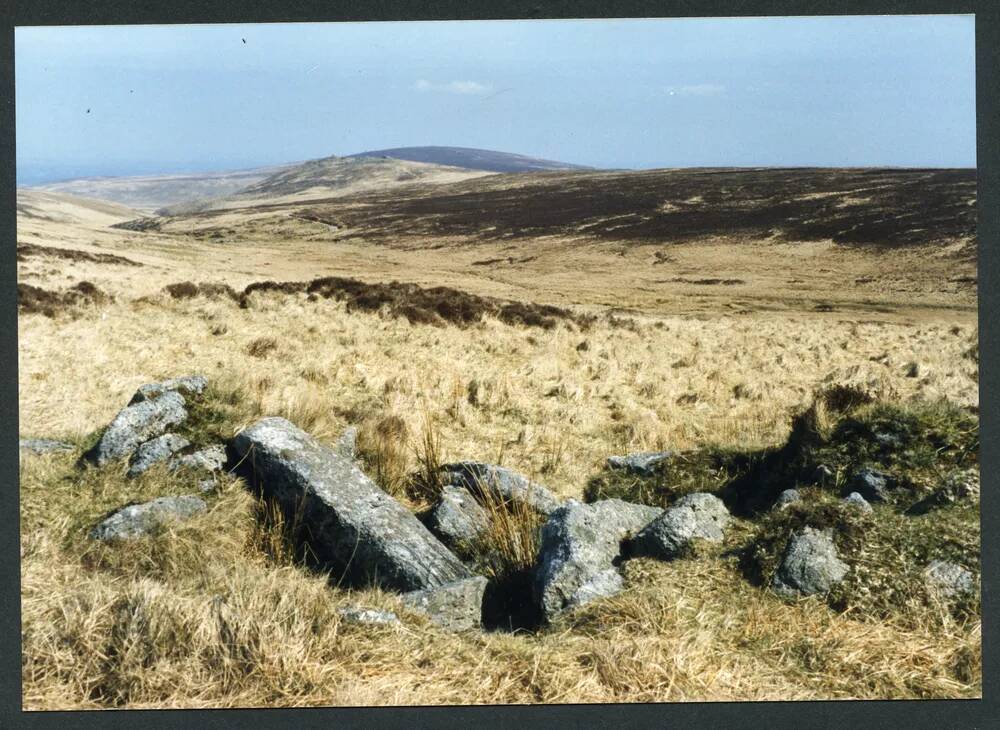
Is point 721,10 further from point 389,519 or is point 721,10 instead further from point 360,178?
point 360,178

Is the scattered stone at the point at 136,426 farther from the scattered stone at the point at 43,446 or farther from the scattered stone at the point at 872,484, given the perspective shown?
the scattered stone at the point at 872,484

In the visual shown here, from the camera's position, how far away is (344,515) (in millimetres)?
6043

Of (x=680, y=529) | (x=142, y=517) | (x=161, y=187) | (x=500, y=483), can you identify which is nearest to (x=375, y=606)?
(x=142, y=517)

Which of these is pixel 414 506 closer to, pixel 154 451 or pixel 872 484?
pixel 154 451

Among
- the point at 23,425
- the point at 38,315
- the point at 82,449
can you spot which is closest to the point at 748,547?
the point at 82,449

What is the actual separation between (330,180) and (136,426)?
10117cm

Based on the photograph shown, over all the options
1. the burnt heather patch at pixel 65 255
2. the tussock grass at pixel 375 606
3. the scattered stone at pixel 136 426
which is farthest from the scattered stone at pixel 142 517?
the burnt heather patch at pixel 65 255

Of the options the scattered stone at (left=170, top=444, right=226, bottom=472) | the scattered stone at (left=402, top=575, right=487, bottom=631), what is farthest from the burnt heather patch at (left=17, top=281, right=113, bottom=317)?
the scattered stone at (left=402, top=575, right=487, bottom=631)

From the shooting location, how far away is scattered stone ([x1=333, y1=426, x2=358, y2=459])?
7.76 metres

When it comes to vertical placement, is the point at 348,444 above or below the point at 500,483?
above

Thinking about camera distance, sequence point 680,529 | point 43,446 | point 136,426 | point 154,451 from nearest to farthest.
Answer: point 680,529 → point 154,451 → point 136,426 → point 43,446

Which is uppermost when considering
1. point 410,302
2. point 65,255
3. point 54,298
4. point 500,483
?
point 65,255

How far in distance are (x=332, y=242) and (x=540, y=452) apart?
168ft

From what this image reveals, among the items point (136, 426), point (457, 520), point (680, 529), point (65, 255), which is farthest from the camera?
point (65, 255)
